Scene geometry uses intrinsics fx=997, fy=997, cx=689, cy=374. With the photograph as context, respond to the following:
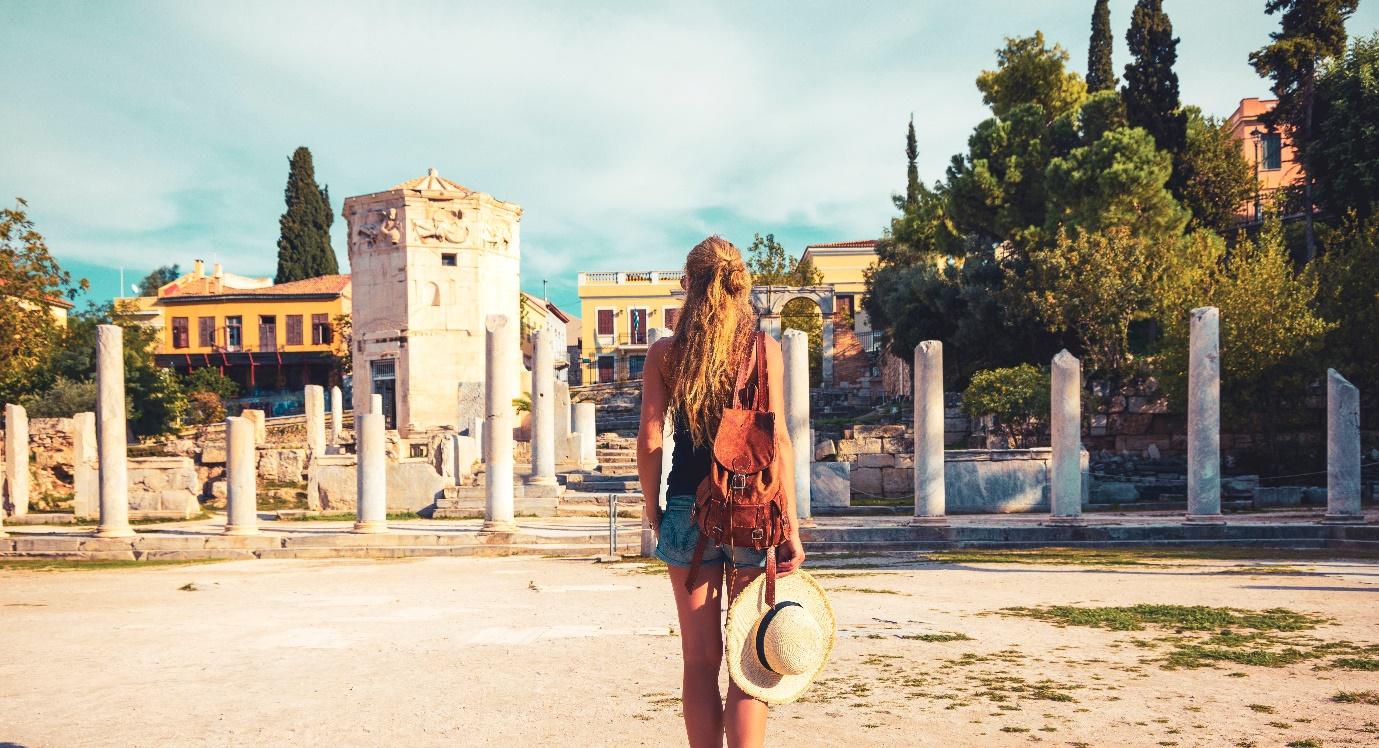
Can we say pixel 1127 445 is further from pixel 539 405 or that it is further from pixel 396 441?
pixel 396 441

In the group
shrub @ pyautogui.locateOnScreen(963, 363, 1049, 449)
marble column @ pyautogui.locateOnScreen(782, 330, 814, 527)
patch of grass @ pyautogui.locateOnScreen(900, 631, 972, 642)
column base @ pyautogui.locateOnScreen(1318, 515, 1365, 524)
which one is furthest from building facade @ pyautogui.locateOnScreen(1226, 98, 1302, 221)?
patch of grass @ pyautogui.locateOnScreen(900, 631, 972, 642)

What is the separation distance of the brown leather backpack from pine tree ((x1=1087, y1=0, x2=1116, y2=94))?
37.1 m

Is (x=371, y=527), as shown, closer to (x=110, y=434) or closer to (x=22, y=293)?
(x=110, y=434)

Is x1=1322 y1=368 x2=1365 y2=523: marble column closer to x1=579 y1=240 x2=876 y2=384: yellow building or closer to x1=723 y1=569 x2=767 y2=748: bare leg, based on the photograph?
x1=723 y1=569 x2=767 y2=748: bare leg

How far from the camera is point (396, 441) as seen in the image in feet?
91.0

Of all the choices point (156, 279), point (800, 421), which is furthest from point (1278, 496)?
point (156, 279)

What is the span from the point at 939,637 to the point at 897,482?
1639 cm

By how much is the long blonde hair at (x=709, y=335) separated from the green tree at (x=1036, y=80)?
3480cm

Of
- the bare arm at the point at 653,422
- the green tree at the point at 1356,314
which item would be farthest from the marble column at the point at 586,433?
the bare arm at the point at 653,422

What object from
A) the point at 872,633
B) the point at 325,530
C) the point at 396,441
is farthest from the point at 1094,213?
the point at 872,633

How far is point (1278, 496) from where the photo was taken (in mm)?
18922

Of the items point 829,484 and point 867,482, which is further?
point 867,482

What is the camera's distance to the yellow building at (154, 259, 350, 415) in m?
55.1

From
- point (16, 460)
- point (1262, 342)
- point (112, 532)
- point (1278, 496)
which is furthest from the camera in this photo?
point (16, 460)
